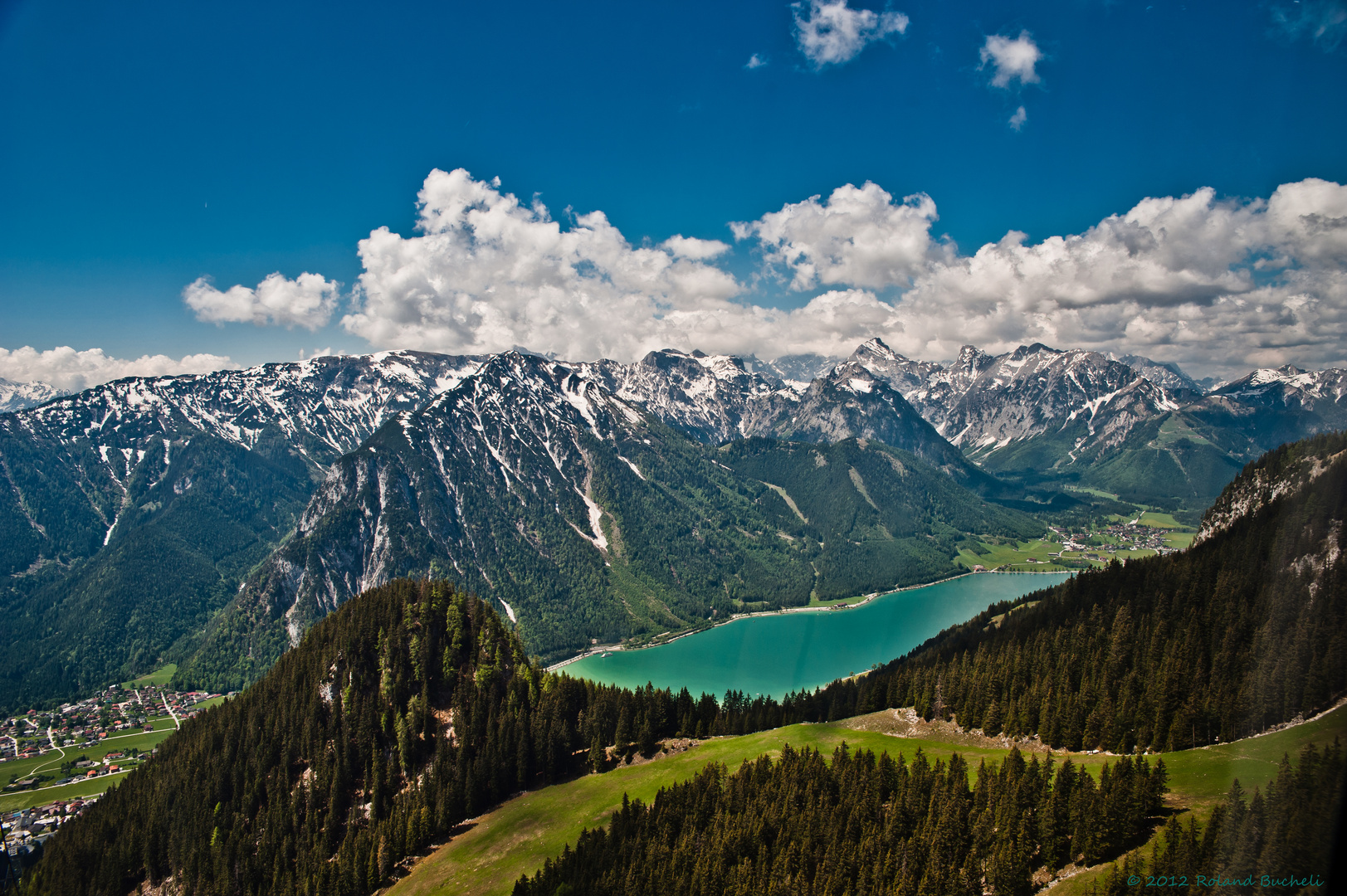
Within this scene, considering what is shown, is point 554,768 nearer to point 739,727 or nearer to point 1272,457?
point 739,727

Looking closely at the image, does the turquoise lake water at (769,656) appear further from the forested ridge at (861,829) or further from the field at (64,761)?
the field at (64,761)

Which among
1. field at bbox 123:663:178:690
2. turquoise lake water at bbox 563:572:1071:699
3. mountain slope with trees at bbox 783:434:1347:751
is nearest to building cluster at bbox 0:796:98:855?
field at bbox 123:663:178:690

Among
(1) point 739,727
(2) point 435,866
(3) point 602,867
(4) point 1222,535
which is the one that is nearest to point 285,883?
(2) point 435,866

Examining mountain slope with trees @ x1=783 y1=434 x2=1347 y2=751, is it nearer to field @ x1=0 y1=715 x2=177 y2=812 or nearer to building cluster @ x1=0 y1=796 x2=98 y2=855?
building cluster @ x1=0 y1=796 x2=98 y2=855

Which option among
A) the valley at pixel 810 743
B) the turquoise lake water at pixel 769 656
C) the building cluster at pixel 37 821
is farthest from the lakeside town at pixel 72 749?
→ the turquoise lake water at pixel 769 656

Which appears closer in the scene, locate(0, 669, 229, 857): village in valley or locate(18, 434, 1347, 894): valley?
locate(18, 434, 1347, 894): valley

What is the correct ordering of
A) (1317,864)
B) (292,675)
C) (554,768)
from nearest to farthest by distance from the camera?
(1317,864)
(554,768)
(292,675)
